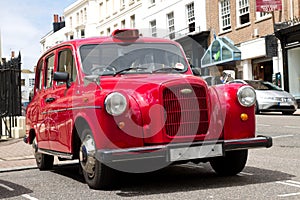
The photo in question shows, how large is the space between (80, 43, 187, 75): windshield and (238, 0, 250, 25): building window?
2152 cm

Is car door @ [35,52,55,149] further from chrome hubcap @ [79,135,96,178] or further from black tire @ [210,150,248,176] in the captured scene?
black tire @ [210,150,248,176]

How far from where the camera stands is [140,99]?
5746 mm

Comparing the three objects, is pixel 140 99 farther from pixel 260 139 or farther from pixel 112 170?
pixel 260 139

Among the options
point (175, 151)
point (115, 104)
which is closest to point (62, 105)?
point (115, 104)

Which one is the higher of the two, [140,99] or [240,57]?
[240,57]

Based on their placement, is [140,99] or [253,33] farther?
→ [253,33]

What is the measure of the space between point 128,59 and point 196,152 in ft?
5.99

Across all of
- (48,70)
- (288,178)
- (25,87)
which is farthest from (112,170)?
(25,87)

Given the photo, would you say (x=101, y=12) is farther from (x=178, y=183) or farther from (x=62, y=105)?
(x=178, y=183)

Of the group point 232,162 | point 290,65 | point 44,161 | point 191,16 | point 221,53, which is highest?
point 191,16

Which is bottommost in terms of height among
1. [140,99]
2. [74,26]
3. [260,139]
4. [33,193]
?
[33,193]

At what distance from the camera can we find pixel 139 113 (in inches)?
224

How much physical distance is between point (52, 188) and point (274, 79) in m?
21.1

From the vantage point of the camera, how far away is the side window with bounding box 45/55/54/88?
7805 millimetres
